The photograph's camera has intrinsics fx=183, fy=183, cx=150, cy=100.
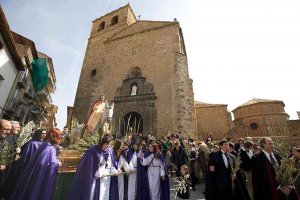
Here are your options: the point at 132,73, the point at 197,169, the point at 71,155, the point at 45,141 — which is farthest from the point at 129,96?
the point at 45,141

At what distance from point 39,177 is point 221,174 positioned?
4002mm

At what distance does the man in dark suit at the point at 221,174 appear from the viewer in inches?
175

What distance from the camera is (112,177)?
397cm

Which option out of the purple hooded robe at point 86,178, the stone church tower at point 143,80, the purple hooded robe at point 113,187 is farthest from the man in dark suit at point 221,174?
the stone church tower at point 143,80

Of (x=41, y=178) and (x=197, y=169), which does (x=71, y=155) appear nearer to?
(x=41, y=178)

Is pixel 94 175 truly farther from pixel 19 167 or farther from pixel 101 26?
pixel 101 26

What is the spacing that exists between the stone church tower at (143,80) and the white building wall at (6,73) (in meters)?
6.09

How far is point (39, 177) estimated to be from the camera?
104 inches

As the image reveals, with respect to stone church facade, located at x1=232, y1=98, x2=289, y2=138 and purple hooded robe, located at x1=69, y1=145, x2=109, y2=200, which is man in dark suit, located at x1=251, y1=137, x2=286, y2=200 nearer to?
purple hooded robe, located at x1=69, y1=145, x2=109, y2=200

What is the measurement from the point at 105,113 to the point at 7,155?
12.6 ft

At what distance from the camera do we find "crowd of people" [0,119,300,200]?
2754mm

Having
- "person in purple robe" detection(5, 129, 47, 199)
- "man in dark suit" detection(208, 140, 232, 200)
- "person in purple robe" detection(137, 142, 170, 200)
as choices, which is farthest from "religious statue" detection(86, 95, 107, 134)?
"man in dark suit" detection(208, 140, 232, 200)

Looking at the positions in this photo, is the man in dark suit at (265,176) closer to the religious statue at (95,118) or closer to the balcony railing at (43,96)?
the religious statue at (95,118)

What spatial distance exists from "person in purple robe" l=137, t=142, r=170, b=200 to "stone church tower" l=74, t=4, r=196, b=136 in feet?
21.0
